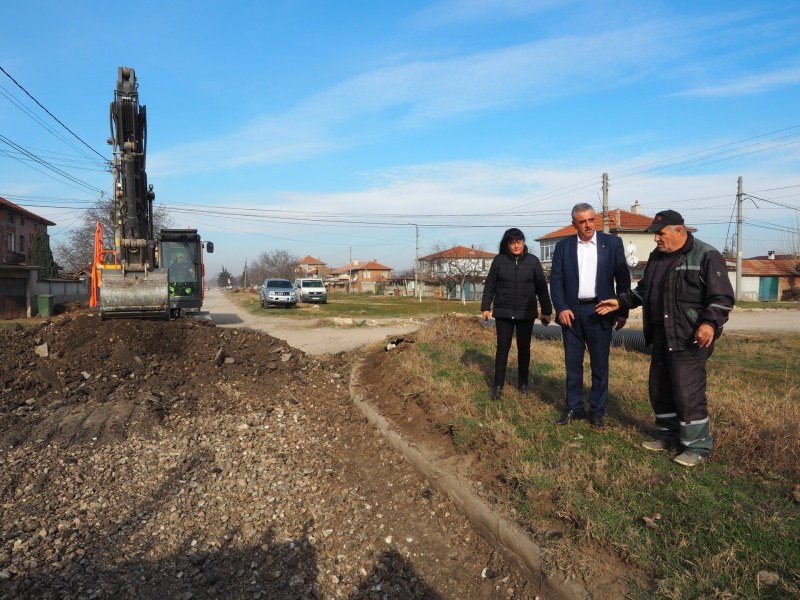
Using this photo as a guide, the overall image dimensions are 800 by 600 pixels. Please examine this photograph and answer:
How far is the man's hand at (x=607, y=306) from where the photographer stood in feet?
14.4

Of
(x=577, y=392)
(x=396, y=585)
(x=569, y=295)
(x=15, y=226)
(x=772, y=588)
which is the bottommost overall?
(x=396, y=585)

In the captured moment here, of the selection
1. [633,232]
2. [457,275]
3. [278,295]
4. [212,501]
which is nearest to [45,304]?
[278,295]

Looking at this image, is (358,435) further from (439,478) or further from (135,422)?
(135,422)

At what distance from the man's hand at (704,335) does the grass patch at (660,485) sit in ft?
2.55

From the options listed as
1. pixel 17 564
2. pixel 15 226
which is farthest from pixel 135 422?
pixel 15 226

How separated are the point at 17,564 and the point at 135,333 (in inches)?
280

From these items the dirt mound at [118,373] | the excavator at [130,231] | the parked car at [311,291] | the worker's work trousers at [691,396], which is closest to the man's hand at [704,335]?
the worker's work trousers at [691,396]

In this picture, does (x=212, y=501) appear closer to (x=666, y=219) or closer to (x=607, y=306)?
(x=607, y=306)

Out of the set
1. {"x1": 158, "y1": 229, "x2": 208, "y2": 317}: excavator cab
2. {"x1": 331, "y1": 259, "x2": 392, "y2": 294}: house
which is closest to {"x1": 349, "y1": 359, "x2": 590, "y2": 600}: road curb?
{"x1": 158, "y1": 229, "x2": 208, "y2": 317}: excavator cab

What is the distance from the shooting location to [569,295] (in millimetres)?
4719

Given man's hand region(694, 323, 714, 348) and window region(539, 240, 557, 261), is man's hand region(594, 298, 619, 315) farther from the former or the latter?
window region(539, 240, 557, 261)

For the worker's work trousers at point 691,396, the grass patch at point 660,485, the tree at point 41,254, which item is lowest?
the grass patch at point 660,485

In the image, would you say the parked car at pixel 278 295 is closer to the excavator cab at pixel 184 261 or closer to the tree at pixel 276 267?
the excavator cab at pixel 184 261

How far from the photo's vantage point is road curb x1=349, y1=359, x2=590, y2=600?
8.81ft
